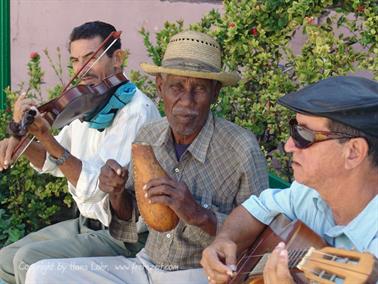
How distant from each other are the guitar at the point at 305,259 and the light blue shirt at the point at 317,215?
0.05 meters

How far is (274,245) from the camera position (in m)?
2.82

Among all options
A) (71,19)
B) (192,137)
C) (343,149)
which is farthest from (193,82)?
(71,19)

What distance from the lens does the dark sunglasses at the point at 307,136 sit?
257 centimetres

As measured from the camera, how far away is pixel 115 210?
138 inches

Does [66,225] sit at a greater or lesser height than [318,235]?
lesser

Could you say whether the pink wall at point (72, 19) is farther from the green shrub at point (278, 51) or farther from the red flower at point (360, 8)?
the red flower at point (360, 8)

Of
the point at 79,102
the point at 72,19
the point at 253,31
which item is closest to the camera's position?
the point at 79,102

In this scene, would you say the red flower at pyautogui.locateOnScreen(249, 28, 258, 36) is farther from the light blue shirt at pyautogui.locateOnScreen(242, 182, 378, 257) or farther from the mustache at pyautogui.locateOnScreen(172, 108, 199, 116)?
the light blue shirt at pyautogui.locateOnScreen(242, 182, 378, 257)

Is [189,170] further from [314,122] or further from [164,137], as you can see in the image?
[314,122]

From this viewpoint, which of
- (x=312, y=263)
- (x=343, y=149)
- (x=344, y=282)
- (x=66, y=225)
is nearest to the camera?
(x=344, y=282)

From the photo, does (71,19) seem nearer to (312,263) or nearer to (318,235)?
(318,235)

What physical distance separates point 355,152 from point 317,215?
1.21 feet

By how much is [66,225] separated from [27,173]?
2.61ft

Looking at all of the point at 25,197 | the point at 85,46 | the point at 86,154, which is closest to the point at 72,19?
the point at 25,197
